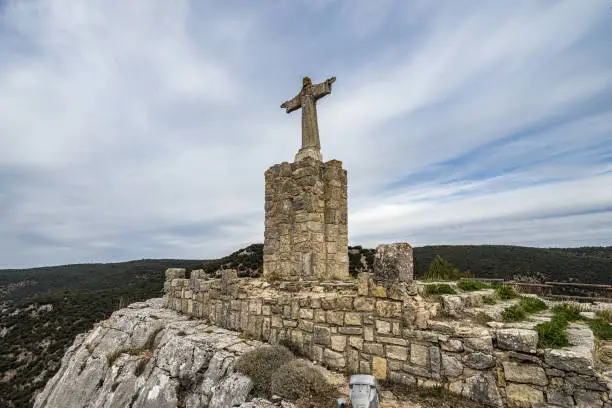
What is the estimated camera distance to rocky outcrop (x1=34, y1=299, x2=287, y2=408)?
5.73m

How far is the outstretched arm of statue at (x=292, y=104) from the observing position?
9137mm

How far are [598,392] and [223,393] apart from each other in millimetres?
4945

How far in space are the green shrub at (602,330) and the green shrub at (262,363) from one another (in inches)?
193

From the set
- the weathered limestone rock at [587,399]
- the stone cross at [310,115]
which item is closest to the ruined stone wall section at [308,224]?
the stone cross at [310,115]

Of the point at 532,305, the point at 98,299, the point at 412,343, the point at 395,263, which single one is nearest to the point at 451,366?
the point at 412,343

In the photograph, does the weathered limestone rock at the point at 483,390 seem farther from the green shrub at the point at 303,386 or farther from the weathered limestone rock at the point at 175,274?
the weathered limestone rock at the point at 175,274

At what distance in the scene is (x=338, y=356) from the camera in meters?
5.59

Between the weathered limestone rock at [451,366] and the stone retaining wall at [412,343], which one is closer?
the stone retaining wall at [412,343]

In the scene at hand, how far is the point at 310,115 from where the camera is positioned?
28.4 ft

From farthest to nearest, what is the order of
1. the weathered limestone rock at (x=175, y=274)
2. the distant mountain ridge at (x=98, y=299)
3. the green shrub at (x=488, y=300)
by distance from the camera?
the distant mountain ridge at (x=98, y=299)
the weathered limestone rock at (x=175, y=274)
the green shrub at (x=488, y=300)

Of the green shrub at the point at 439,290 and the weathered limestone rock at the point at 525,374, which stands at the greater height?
the green shrub at the point at 439,290

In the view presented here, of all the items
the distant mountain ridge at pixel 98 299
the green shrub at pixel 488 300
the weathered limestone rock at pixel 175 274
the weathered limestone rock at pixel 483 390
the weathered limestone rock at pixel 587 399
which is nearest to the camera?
the weathered limestone rock at pixel 587 399

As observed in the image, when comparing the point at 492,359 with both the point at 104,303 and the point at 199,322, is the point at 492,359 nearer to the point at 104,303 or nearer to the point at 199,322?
the point at 199,322

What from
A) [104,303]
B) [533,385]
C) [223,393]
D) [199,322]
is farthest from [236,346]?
[104,303]
